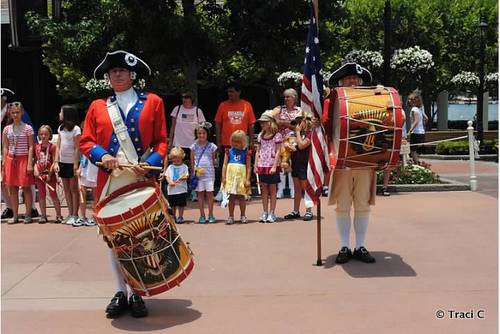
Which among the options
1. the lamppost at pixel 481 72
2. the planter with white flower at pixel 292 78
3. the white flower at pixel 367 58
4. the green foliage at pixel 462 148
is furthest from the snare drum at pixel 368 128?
the lamppost at pixel 481 72

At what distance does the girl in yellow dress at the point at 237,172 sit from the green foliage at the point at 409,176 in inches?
151

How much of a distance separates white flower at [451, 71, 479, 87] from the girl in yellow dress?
69.8 ft

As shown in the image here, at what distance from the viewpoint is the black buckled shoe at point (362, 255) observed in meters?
6.73

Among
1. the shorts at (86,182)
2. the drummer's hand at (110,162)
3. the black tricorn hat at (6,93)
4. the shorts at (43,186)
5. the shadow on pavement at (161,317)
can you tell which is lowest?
the shadow on pavement at (161,317)

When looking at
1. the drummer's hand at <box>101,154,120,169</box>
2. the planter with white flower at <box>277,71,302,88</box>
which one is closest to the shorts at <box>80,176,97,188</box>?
the drummer's hand at <box>101,154,120,169</box>

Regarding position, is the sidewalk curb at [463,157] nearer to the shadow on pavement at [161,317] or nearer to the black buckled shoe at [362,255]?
the black buckled shoe at [362,255]

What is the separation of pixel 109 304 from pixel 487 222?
562 cm

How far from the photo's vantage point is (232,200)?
358 inches

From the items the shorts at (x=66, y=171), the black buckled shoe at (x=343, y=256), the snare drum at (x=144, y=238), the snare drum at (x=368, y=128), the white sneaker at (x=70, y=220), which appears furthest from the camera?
the shorts at (x=66, y=171)

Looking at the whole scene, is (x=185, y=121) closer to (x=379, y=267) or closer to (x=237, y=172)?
(x=237, y=172)

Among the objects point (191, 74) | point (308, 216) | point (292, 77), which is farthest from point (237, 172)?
point (292, 77)

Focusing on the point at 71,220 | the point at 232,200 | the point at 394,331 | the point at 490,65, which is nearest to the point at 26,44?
the point at 71,220

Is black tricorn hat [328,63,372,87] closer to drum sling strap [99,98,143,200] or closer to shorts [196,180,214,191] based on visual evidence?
drum sling strap [99,98,143,200]

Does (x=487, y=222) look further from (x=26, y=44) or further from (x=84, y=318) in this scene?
(x=26, y=44)
